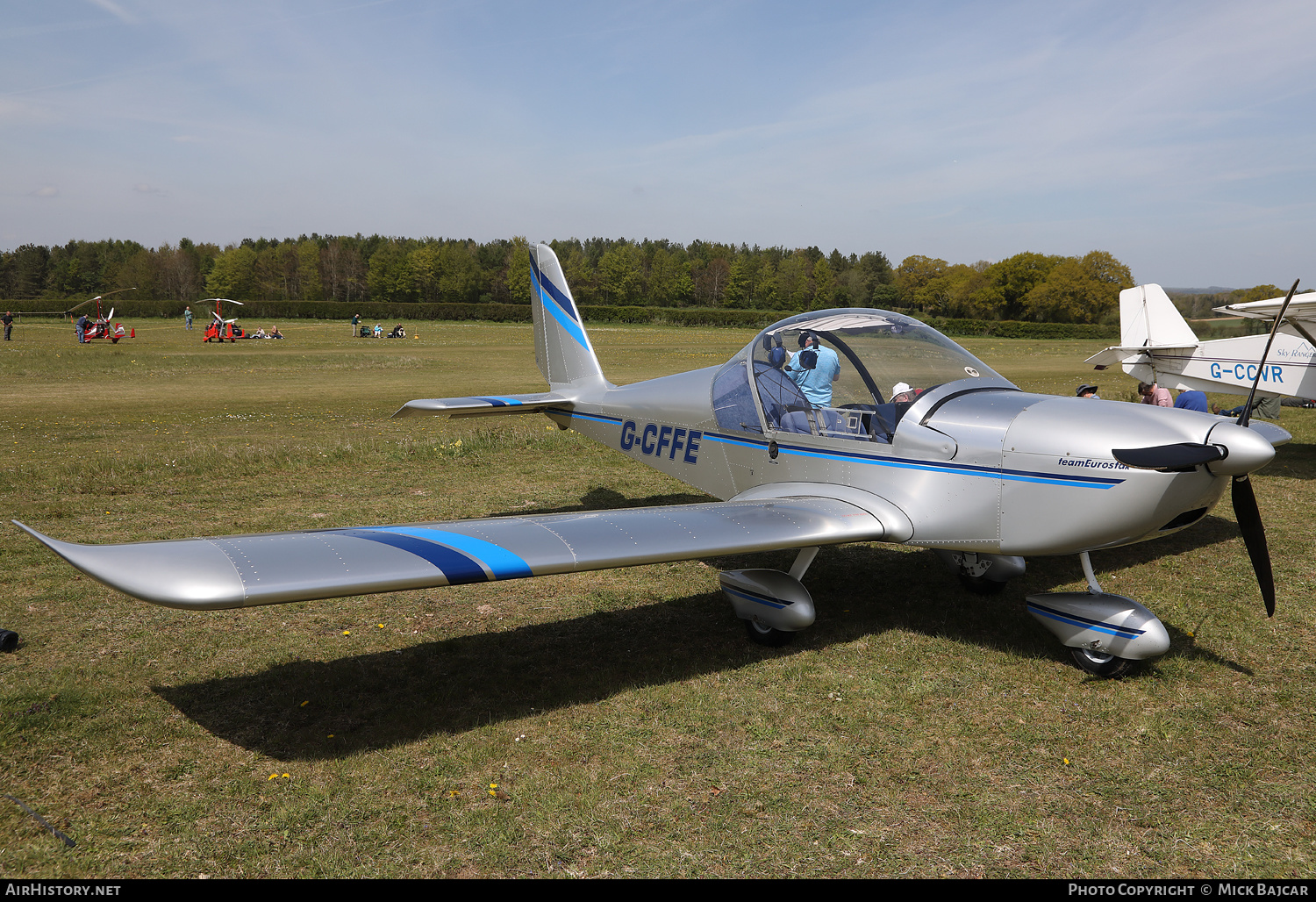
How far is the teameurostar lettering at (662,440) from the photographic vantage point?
6902 mm

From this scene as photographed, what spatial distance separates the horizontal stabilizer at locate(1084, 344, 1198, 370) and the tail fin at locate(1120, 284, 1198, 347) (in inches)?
6.5

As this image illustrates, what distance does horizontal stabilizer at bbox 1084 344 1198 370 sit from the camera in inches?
582

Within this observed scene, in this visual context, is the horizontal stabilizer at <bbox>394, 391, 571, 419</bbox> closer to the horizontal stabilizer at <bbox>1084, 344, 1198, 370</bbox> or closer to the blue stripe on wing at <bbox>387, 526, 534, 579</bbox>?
the blue stripe on wing at <bbox>387, 526, 534, 579</bbox>

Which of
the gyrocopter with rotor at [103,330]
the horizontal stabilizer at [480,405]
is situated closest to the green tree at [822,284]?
the gyrocopter with rotor at [103,330]

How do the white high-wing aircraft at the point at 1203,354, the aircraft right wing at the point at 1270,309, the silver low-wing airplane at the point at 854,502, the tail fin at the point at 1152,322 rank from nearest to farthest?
1. the silver low-wing airplane at the point at 854,502
2. the aircraft right wing at the point at 1270,309
3. the white high-wing aircraft at the point at 1203,354
4. the tail fin at the point at 1152,322

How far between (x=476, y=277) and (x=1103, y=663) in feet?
371

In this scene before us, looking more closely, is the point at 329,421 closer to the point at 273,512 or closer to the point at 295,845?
the point at 273,512

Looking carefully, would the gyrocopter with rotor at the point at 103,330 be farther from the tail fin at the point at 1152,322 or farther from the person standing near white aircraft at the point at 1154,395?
the person standing near white aircraft at the point at 1154,395

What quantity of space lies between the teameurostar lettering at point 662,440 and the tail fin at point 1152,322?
41.6 feet

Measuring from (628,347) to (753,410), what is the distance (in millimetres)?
36361

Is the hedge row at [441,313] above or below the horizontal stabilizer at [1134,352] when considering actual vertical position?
above

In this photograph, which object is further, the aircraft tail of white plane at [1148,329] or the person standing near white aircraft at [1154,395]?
the aircraft tail of white plane at [1148,329]

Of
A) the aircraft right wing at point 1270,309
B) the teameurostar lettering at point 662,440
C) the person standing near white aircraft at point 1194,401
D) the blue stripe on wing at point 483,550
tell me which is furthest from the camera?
the aircraft right wing at point 1270,309
